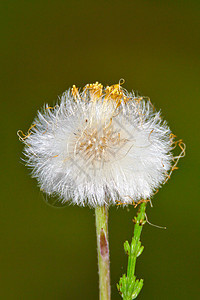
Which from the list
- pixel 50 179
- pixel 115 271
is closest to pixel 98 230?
pixel 50 179

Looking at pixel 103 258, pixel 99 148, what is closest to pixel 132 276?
pixel 103 258

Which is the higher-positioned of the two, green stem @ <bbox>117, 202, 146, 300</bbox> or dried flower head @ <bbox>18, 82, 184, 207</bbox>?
dried flower head @ <bbox>18, 82, 184, 207</bbox>

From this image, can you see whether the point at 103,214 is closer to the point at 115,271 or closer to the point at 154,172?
the point at 154,172

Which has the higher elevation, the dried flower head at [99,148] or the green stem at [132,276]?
the dried flower head at [99,148]

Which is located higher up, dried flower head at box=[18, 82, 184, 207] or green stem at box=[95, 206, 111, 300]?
dried flower head at box=[18, 82, 184, 207]

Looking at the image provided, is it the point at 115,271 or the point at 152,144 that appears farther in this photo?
the point at 115,271

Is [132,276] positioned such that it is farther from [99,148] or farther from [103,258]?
[99,148]

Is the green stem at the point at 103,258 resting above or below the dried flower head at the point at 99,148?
below

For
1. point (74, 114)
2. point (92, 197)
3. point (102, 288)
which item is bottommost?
point (102, 288)
